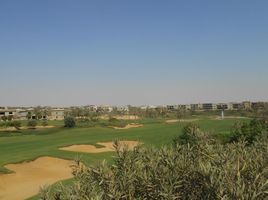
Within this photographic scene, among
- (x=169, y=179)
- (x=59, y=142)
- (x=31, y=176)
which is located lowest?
(x=31, y=176)

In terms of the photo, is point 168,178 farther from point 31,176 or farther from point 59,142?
point 59,142

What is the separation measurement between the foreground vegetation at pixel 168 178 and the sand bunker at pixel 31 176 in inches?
793

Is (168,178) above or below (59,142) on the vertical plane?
above

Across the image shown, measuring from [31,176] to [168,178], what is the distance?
30.4m

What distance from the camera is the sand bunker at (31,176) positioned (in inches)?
1118

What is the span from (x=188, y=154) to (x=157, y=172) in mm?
1792

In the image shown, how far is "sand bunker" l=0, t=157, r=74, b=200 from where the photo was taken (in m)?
28.4

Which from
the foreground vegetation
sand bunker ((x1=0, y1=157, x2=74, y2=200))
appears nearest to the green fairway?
sand bunker ((x1=0, y1=157, x2=74, y2=200))

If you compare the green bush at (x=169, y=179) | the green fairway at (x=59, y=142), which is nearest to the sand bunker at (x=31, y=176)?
the green fairway at (x=59, y=142)

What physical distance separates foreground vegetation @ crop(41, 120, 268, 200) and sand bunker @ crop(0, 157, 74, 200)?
66.1 feet

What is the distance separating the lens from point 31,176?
35469 mm

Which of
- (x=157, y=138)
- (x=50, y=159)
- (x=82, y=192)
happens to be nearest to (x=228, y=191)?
(x=82, y=192)

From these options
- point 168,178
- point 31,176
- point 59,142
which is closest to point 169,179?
point 168,178

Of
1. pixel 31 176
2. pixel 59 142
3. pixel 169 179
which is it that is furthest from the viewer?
pixel 59 142
